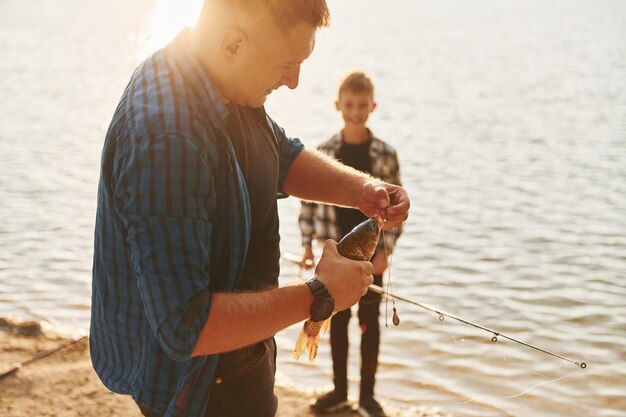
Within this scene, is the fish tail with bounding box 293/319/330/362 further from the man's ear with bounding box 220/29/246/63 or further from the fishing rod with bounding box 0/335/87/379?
the fishing rod with bounding box 0/335/87/379

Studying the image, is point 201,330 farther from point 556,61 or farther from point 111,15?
point 111,15

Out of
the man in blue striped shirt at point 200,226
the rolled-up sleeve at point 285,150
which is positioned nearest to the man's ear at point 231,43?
the man in blue striped shirt at point 200,226

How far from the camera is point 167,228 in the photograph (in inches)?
70.6

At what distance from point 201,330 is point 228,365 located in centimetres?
49

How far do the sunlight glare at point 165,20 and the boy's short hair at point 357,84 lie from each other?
1158 inches

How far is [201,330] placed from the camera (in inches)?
73.3

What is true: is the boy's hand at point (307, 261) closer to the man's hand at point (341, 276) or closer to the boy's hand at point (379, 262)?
the boy's hand at point (379, 262)

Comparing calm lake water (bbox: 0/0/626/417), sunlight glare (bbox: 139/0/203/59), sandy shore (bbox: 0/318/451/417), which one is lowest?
sandy shore (bbox: 0/318/451/417)

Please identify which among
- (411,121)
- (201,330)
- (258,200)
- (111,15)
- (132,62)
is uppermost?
(111,15)

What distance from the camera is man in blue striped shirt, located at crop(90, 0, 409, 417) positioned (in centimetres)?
181

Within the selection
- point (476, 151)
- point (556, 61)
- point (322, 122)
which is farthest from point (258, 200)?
point (556, 61)

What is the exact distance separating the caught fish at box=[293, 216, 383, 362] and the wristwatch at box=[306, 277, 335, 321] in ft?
1.67

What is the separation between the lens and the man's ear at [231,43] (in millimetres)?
2018

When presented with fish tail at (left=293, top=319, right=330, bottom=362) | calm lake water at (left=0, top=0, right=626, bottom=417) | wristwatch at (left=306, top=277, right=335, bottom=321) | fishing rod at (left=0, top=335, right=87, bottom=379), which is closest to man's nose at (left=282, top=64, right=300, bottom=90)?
wristwatch at (left=306, top=277, right=335, bottom=321)
